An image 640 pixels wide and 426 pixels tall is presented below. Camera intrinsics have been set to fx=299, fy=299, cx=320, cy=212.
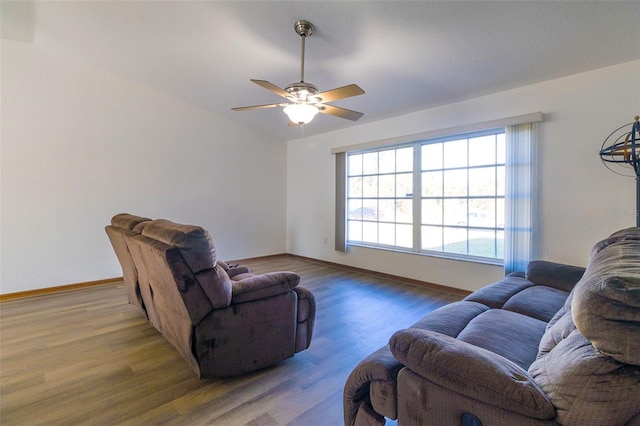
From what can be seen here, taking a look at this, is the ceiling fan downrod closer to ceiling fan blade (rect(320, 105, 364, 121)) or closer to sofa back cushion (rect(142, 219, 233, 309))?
ceiling fan blade (rect(320, 105, 364, 121))

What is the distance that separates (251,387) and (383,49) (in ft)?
10.4

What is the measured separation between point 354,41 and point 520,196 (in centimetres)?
251

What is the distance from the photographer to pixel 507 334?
A: 160 centimetres

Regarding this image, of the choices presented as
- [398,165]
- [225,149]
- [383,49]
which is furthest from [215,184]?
[383,49]

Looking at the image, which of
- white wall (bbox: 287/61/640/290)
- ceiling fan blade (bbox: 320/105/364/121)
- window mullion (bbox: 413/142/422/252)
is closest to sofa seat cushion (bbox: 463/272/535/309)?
white wall (bbox: 287/61/640/290)

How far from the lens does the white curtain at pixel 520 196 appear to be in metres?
3.38

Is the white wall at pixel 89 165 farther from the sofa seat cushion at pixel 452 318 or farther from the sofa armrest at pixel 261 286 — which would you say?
the sofa seat cushion at pixel 452 318

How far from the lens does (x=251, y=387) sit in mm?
2004

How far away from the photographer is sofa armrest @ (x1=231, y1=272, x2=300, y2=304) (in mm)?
2062

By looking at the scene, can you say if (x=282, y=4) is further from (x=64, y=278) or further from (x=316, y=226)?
(x=64, y=278)

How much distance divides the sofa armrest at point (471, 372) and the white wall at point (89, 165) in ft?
15.8

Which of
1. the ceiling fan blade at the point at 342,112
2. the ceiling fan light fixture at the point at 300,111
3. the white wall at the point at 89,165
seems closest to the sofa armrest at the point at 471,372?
the ceiling fan light fixture at the point at 300,111

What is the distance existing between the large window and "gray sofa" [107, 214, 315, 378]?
2624 millimetres

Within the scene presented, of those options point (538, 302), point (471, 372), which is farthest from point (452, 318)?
point (471, 372)
